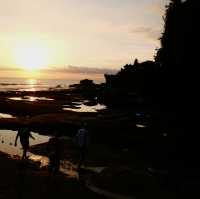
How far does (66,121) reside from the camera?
4378cm

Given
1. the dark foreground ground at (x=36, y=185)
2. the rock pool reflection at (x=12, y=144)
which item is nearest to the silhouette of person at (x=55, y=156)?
the dark foreground ground at (x=36, y=185)

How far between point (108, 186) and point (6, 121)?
1125 inches

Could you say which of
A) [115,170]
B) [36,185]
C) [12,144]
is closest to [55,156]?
[36,185]

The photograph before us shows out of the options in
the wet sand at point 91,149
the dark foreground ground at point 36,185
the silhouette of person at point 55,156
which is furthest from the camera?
the silhouette of person at point 55,156

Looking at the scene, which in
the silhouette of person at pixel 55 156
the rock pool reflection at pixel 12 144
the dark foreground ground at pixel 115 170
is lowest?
the rock pool reflection at pixel 12 144

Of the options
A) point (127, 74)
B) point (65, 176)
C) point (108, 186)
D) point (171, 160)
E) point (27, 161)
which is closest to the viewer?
point (108, 186)

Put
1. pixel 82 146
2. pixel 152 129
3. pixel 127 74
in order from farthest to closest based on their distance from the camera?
pixel 127 74
pixel 152 129
pixel 82 146

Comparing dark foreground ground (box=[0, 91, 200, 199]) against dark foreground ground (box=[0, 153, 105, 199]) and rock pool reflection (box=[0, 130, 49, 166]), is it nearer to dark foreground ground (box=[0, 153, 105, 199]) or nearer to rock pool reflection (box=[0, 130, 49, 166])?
dark foreground ground (box=[0, 153, 105, 199])

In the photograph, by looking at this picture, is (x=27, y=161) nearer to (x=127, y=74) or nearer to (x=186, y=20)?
(x=186, y=20)

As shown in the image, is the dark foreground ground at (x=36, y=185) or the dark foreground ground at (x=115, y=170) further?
the dark foreground ground at (x=115, y=170)

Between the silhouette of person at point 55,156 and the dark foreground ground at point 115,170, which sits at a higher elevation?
the silhouette of person at point 55,156

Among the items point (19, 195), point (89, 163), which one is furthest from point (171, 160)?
point (19, 195)

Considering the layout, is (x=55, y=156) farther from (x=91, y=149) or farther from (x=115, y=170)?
(x=91, y=149)

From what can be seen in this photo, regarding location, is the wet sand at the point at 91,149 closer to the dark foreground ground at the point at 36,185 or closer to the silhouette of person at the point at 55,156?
the dark foreground ground at the point at 36,185
